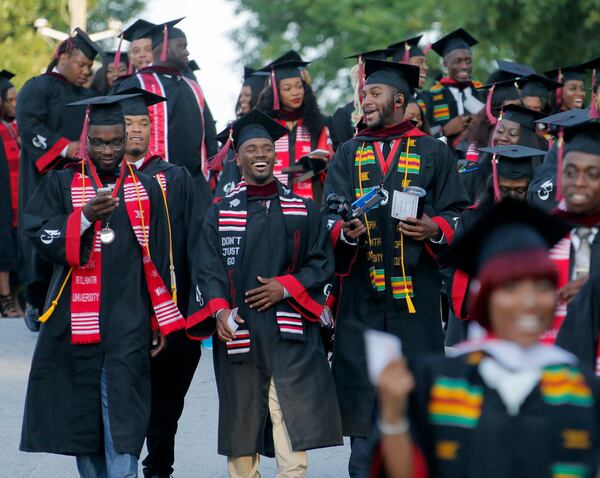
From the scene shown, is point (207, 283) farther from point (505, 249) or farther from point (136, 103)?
A: point (505, 249)

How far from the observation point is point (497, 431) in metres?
4.38

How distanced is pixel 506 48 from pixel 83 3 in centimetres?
895

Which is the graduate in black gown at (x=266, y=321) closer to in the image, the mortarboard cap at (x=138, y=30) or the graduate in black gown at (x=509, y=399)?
the graduate in black gown at (x=509, y=399)

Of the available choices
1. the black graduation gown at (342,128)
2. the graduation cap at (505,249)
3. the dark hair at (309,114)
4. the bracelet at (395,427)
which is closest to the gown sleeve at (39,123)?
the dark hair at (309,114)

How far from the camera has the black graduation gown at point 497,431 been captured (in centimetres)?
438

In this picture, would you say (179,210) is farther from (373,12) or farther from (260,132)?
(373,12)

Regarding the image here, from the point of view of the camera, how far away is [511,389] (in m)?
4.38

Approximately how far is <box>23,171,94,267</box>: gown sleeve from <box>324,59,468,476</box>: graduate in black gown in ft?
4.44

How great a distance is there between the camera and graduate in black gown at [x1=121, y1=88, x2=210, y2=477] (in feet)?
26.4

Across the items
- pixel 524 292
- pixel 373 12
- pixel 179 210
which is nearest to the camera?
pixel 524 292

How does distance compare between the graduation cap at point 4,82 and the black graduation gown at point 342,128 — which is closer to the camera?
the black graduation gown at point 342,128

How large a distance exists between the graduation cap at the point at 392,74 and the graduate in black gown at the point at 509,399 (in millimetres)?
3961

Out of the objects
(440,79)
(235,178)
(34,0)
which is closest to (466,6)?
(440,79)

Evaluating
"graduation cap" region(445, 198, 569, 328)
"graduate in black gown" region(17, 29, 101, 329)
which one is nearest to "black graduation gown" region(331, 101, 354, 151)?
"graduate in black gown" region(17, 29, 101, 329)
